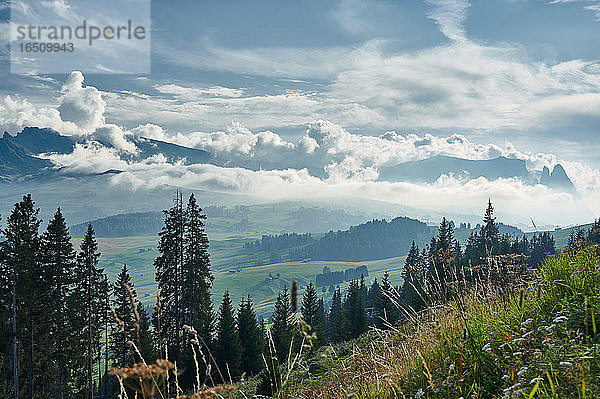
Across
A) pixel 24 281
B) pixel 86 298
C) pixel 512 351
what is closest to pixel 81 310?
pixel 86 298

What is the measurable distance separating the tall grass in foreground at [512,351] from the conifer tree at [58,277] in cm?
3101

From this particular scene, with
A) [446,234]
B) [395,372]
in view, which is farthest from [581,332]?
[446,234]

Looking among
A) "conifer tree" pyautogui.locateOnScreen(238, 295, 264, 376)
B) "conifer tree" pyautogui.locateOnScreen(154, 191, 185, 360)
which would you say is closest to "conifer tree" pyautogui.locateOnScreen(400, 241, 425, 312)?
"conifer tree" pyautogui.locateOnScreen(238, 295, 264, 376)

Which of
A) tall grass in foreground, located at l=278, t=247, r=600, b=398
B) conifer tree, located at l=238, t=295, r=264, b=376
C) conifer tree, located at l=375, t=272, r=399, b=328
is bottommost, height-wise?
→ conifer tree, located at l=238, t=295, r=264, b=376

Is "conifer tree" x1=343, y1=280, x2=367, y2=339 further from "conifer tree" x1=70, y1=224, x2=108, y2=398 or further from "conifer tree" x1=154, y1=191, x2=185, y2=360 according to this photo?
"conifer tree" x1=70, y1=224, x2=108, y2=398

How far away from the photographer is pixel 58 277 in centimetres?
3064

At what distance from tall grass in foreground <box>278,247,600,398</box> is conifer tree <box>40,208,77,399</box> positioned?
3101 cm

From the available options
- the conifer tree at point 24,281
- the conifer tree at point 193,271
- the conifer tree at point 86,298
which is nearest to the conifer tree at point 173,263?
the conifer tree at point 193,271

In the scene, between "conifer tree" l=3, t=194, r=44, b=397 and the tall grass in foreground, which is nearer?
the tall grass in foreground

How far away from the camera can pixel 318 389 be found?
6797 mm

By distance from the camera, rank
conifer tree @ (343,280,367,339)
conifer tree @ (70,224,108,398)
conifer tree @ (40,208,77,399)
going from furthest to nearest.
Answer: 1. conifer tree @ (343,280,367,339)
2. conifer tree @ (70,224,108,398)
3. conifer tree @ (40,208,77,399)

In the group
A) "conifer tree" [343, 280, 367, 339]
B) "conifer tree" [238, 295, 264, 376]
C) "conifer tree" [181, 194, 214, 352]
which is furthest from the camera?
"conifer tree" [343, 280, 367, 339]

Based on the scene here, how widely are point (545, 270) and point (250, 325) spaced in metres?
37.5

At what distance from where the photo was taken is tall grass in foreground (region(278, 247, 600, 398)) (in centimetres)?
379
